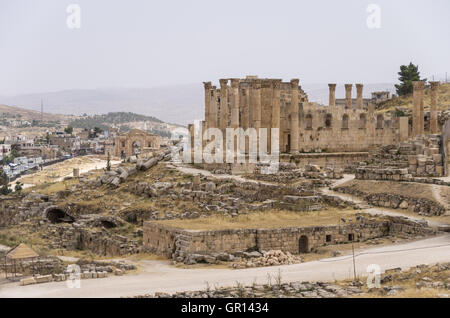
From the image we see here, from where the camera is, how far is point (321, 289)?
1856 centimetres

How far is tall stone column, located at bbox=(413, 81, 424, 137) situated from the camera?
1978 inches

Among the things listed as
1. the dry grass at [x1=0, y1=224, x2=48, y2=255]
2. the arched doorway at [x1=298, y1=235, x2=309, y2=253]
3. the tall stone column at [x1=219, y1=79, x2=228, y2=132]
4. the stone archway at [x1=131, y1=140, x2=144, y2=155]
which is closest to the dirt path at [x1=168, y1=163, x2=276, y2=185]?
the tall stone column at [x1=219, y1=79, x2=228, y2=132]

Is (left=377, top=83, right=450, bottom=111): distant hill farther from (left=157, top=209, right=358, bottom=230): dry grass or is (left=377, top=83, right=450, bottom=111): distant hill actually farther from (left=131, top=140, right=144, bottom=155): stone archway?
(left=157, top=209, right=358, bottom=230): dry grass

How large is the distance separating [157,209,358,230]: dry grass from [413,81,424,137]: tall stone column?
2140 cm

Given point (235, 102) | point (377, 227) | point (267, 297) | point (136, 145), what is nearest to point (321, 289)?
point (267, 297)

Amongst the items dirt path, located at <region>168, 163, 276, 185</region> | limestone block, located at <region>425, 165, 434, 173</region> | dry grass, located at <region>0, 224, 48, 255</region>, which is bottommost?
dry grass, located at <region>0, 224, 48, 255</region>

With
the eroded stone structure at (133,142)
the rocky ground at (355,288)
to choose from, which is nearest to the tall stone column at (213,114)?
the rocky ground at (355,288)

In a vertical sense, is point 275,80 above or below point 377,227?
above

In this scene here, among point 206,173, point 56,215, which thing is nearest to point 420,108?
point 206,173

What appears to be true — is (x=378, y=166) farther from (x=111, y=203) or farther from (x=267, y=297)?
(x=267, y=297)

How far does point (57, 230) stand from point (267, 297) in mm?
21881

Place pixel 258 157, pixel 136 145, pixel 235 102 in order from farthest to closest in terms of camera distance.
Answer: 1. pixel 136 145
2. pixel 235 102
3. pixel 258 157

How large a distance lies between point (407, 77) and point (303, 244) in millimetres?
55056

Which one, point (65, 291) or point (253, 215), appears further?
point (253, 215)
